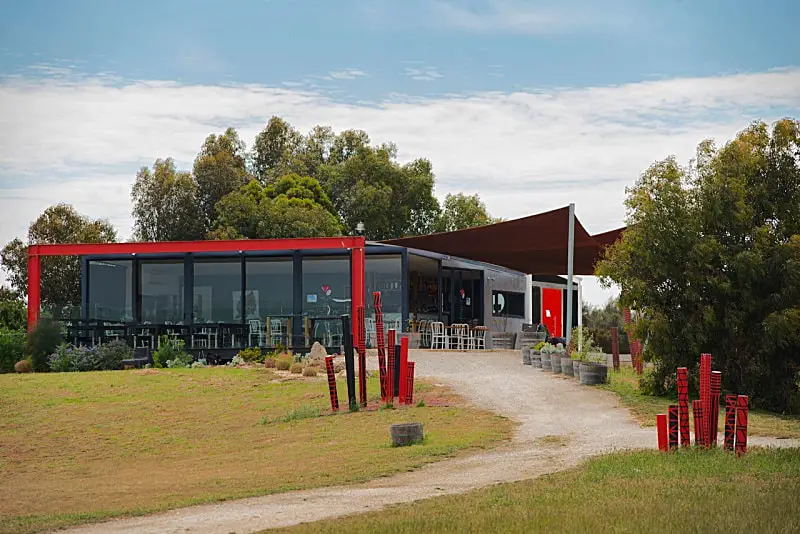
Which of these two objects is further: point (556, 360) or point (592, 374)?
point (556, 360)

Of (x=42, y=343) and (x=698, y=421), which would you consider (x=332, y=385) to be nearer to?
(x=698, y=421)

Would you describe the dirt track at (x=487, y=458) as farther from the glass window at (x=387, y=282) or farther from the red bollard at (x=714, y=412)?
the glass window at (x=387, y=282)

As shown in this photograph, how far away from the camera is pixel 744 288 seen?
47.0 ft

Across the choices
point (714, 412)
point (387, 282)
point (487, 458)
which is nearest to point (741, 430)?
point (714, 412)

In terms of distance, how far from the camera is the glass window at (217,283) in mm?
24406

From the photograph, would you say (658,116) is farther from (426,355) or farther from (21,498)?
(21,498)

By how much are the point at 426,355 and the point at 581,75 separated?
977 cm

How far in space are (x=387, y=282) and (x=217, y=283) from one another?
3.92m

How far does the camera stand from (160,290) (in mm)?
24922

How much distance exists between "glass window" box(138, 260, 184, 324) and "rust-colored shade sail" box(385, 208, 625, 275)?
5394 millimetres

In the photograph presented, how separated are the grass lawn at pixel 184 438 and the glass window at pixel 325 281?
472cm

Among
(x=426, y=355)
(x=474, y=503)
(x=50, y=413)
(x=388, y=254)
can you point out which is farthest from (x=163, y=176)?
(x=474, y=503)

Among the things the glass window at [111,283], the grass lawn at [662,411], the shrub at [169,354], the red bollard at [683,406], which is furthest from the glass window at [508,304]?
the red bollard at [683,406]

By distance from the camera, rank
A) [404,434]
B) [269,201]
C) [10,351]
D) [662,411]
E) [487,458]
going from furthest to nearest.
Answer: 1. [269,201]
2. [10,351]
3. [662,411]
4. [404,434]
5. [487,458]
